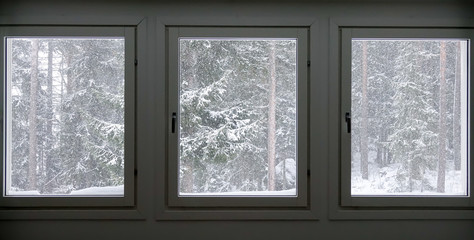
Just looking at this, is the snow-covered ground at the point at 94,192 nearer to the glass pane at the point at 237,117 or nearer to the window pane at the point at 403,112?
the glass pane at the point at 237,117

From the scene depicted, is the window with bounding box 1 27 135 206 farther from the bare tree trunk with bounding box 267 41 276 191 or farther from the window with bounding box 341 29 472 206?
the window with bounding box 341 29 472 206

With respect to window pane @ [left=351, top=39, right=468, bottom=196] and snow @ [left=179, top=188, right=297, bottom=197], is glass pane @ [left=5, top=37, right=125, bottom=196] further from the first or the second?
window pane @ [left=351, top=39, right=468, bottom=196]

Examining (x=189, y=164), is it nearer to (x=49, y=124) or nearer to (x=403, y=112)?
(x=49, y=124)

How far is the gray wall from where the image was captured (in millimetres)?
3037

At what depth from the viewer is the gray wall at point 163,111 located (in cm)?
304

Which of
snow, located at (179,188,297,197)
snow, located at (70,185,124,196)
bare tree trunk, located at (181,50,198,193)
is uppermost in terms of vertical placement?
bare tree trunk, located at (181,50,198,193)

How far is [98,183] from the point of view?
10.1 feet

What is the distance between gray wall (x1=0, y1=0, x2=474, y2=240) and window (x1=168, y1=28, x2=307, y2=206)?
3.7 inches

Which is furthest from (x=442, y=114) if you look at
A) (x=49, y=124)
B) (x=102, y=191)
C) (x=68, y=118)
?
(x=49, y=124)

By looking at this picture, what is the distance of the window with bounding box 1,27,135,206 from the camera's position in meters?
3.06

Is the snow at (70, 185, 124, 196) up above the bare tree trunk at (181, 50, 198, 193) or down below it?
below

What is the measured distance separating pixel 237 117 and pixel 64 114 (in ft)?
3.84

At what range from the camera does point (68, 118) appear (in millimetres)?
3062

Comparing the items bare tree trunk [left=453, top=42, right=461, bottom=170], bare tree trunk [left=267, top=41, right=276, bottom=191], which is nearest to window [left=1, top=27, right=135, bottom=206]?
bare tree trunk [left=267, top=41, right=276, bottom=191]
